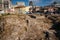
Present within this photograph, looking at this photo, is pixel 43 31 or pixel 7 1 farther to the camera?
pixel 7 1

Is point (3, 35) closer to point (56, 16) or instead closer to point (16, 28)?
point (16, 28)

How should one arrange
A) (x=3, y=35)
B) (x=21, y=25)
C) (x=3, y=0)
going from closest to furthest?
1. (x=3, y=35)
2. (x=21, y=25)
3. (x=3, y=0)

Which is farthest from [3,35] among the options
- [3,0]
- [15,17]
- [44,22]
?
[3,0]

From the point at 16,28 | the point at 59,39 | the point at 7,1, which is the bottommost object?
the point at 59,39

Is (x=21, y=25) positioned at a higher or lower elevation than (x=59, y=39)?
higher

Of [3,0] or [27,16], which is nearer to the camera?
[27,16]

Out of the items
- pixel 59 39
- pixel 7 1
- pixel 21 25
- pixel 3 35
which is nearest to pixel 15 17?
pixel 21 25

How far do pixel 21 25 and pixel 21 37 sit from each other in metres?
3.19

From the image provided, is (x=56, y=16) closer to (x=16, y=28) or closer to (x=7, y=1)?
(x=16, y=28)

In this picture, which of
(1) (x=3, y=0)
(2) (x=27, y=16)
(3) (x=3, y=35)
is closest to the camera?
(3) (x=3, y=35)

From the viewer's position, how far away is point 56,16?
41.5 metres

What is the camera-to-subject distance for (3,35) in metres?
33.7

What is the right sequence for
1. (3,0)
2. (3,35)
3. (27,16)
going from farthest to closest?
(3,0)
(27,16)
(3,35)

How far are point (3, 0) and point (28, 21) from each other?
2492cm
